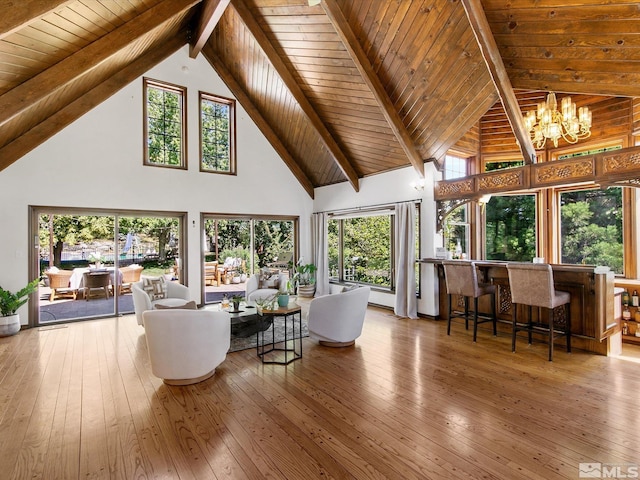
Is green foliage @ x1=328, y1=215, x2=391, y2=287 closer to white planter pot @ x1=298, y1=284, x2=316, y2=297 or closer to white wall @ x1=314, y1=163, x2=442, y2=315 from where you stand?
white wall @ x1=314, y1=163, x2=442, y2=315

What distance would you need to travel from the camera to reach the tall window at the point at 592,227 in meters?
5.65

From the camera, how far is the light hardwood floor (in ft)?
7.06

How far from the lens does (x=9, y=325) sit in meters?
5.17

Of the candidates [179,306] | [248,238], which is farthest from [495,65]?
[248,238]

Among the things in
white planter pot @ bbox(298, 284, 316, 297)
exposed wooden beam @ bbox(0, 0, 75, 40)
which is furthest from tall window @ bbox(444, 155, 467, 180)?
exposed wooden beam @ bbox(0, 0, 75, 40)

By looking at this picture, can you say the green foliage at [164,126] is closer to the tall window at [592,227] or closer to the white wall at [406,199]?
the white wall at [406,199]

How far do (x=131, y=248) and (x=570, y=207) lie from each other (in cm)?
860

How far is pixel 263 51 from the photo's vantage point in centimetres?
567

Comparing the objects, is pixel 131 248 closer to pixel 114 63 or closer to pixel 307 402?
pixel 114 63

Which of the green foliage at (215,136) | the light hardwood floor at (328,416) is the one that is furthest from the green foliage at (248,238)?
the light hardwood floor at (328,416)

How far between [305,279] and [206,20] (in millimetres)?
5933

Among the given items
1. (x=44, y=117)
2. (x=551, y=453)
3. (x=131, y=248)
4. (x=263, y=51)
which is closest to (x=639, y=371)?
(x=551, y=453)

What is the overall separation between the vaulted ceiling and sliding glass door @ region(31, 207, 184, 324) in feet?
4.75

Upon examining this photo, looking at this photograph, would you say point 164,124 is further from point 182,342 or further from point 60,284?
point 182,342
